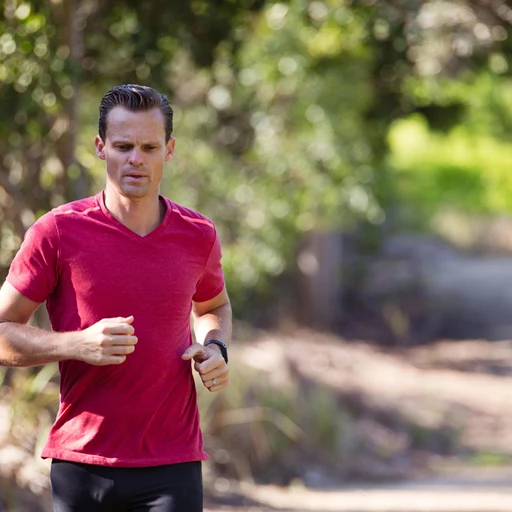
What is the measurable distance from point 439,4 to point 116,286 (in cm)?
799

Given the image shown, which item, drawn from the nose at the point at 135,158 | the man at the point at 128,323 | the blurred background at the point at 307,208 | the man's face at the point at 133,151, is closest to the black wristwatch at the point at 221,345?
the man at the point at 128,323

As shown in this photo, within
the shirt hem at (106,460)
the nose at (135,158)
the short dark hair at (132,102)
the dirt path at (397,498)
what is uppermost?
the short dark hair at (132,102)

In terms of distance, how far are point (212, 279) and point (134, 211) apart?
1.37 feet

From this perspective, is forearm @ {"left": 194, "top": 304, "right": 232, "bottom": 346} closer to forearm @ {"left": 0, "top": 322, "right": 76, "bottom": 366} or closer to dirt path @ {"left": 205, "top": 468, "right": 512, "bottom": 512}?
forearm @ {"left": 0, "top": 322, "right": 76, "bottom": 366}

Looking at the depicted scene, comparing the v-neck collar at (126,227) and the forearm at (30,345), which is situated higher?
the v-neck collar at (126,227)

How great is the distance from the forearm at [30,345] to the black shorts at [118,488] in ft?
1.06

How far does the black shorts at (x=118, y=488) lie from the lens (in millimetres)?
3326

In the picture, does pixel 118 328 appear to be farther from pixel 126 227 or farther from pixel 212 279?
pixel 212 279

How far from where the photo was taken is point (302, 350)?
14414 millimetres

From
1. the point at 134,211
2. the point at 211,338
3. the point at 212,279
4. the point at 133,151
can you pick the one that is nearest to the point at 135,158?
the point at 133,151

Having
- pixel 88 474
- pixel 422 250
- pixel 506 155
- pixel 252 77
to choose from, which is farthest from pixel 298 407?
pixel 506 155

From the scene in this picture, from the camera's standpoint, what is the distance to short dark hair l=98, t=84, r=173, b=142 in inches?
135

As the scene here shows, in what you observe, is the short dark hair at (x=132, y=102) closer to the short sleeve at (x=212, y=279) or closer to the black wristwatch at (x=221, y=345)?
the short sleeve at (x=212, y=279)

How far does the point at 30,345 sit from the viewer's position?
128 inches
